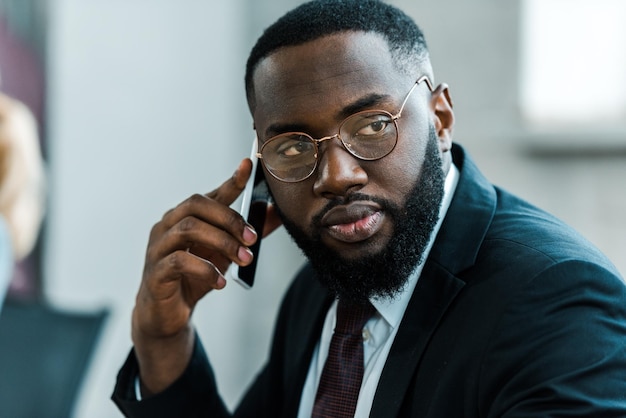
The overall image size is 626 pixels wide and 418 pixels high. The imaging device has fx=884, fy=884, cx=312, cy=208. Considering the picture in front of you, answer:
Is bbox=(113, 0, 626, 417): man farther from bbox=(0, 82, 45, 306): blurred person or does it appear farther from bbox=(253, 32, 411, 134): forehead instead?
bbox=(0, 82, 45, 306): blurred person

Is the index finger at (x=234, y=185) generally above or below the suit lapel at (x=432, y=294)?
above

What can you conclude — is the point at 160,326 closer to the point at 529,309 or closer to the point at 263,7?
the point at 529,309

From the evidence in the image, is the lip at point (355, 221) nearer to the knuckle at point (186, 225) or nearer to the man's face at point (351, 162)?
the man's face at point (351, 162)

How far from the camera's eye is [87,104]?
4250 mm

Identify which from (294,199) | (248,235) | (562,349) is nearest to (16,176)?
(248,235)

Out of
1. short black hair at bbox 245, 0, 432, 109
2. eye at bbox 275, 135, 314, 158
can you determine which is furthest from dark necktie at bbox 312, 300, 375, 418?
short black hair at bbox 245, 0, 432, 109

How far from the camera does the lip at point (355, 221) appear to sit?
5.11ft

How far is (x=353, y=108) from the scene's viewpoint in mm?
1588

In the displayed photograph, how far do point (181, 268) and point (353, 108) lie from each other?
1.63ft

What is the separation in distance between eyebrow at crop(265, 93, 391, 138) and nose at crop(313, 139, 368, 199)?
53 mm

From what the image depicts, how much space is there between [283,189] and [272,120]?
0.45ft

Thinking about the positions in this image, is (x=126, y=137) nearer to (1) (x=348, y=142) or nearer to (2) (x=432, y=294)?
(1) (x=348, y=142)

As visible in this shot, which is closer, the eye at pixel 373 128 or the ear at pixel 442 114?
the eye at pixel 373 128

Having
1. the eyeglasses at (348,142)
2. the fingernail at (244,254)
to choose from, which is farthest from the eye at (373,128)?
the fingernail at (244,254)
